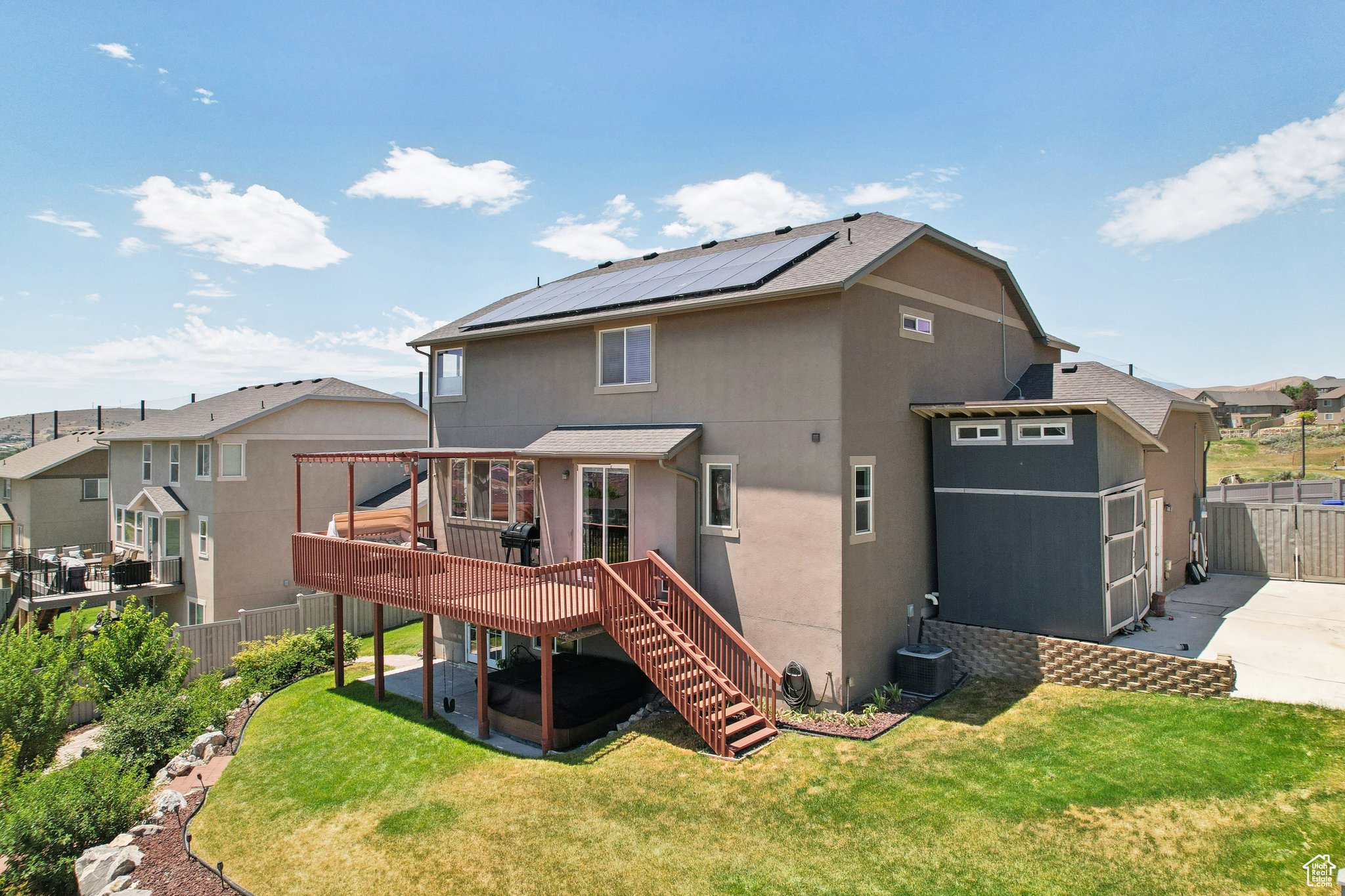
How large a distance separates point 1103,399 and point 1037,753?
554 centimetres

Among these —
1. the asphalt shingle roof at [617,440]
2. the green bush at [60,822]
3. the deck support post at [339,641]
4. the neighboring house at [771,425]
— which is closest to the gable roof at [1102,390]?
the neighboring house at [771,425]

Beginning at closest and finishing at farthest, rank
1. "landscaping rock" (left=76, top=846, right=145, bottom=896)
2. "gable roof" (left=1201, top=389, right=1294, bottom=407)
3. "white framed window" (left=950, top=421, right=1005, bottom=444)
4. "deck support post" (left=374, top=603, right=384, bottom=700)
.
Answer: "landscaping rock" (left=76, top=846, right=145, bottom=896), "white framed window" (left=950, top=421, right=1005, bottom=444), "deck support post" (left=374, top=603, right=384, bottom=700), "gable roof" (left=1201, top=389, right=1294, bottom=407)

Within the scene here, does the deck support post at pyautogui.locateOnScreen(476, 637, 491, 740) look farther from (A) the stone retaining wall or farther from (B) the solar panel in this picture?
(A) the stone retaining wall

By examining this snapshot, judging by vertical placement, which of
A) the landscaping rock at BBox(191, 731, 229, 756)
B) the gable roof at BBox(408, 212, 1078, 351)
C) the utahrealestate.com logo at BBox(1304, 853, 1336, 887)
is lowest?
the landscaping rock at BBox(191, 731, 229, 756)

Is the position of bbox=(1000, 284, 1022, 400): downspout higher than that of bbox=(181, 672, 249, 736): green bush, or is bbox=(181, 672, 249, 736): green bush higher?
bbox=(1000, 284, 1022, 400): downspout

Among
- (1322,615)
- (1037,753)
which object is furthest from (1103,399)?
(1322,615)

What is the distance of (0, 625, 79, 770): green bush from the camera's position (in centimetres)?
1273

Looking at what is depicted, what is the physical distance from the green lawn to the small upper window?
13.3ft

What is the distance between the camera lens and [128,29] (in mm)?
12289

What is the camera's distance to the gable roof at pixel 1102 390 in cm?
1361

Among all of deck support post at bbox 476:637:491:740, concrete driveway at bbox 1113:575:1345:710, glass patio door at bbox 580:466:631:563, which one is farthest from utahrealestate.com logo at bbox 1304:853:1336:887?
deck support post at bbox 476:637:491:740

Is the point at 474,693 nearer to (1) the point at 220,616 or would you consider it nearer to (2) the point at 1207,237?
(1) the point at 220,616

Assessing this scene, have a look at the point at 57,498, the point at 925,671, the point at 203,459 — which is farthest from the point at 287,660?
the point at 57,498

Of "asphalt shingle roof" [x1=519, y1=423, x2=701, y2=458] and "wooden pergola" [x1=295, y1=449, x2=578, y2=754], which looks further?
"asphalt shingle roof" [x1=519, y1=423, x2=701, y2=458]
